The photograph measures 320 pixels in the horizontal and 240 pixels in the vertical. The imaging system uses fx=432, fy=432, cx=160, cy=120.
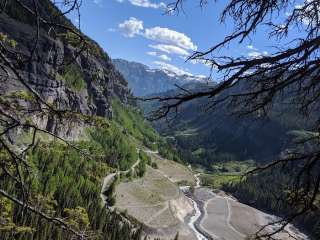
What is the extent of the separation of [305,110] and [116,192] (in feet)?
416

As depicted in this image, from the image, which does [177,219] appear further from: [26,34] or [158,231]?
[26,34]

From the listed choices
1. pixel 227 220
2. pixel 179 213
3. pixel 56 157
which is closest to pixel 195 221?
pixel 179 213

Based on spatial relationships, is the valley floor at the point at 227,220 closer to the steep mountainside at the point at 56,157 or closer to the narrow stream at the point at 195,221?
the narrow stream at the point at 195,221

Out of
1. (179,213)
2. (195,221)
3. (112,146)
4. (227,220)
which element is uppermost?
(112,146)

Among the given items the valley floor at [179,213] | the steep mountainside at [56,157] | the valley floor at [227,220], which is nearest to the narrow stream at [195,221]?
the valley floor at [179,213]

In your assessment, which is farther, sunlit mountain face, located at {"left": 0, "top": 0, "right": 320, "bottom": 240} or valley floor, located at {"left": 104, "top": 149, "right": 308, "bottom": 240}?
valley floor, located at {"left": 104, "top": 149, "right": 308, "bottom": 240}

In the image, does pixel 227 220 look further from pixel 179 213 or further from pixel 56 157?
pixel 56 157

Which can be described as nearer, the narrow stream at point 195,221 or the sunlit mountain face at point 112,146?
the sunlit mountain face at point 112,146

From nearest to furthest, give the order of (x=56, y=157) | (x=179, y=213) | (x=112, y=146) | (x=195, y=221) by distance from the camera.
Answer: (x=56, y=157) < (x=195, y=221) < (x=179, y=213) < (x=112, y=146)

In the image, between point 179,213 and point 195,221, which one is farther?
point 179,213

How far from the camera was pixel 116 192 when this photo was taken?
13300 cm

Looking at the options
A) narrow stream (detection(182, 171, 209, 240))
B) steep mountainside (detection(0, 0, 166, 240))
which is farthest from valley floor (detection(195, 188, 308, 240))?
steep mountainside (detection(0, 0, 166, 240))

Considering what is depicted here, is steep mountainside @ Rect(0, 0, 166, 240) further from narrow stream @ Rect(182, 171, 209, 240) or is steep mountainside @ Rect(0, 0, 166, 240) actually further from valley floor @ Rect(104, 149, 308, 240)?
narrow stream @ Rect(182, 171, 209, 240)

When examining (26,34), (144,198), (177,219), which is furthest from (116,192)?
(26,34)
